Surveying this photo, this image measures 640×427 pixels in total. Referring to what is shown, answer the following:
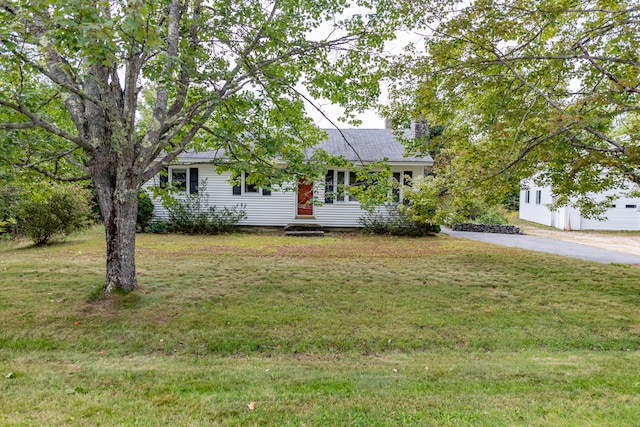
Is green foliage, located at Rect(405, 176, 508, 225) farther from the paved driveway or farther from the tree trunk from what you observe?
the tree trunk

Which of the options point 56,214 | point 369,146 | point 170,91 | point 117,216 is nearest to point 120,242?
point 117,216

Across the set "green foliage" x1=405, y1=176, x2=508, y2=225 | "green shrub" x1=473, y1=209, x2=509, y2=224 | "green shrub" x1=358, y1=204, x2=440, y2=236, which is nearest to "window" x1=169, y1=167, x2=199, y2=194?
"green shrub" x1=358, y1=204, x2=440, y2=236

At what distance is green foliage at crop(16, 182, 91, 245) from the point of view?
1088 centimetres

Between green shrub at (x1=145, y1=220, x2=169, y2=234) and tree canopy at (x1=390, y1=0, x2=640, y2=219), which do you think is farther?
green shrub at (x1=145, y1=220, x2=169, y2=234)

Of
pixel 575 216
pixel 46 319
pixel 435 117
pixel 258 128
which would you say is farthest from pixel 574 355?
pixel 575 216

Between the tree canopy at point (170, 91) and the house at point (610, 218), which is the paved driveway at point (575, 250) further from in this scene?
the tree canopy at point (170, 91)

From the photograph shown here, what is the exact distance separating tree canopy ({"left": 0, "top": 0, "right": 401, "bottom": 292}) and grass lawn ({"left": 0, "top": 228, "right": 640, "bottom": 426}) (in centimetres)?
147

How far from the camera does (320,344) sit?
4633mm

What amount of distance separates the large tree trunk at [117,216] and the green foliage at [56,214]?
245 inches

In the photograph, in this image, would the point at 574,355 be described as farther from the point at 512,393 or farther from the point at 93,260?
the point at 93,260

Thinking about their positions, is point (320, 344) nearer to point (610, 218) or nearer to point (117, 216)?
point (117, 216)

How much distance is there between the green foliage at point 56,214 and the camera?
35.7 feet

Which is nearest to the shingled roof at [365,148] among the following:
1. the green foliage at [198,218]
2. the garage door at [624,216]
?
the green foliage at [198,218]

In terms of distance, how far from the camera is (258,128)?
22.7 ft
